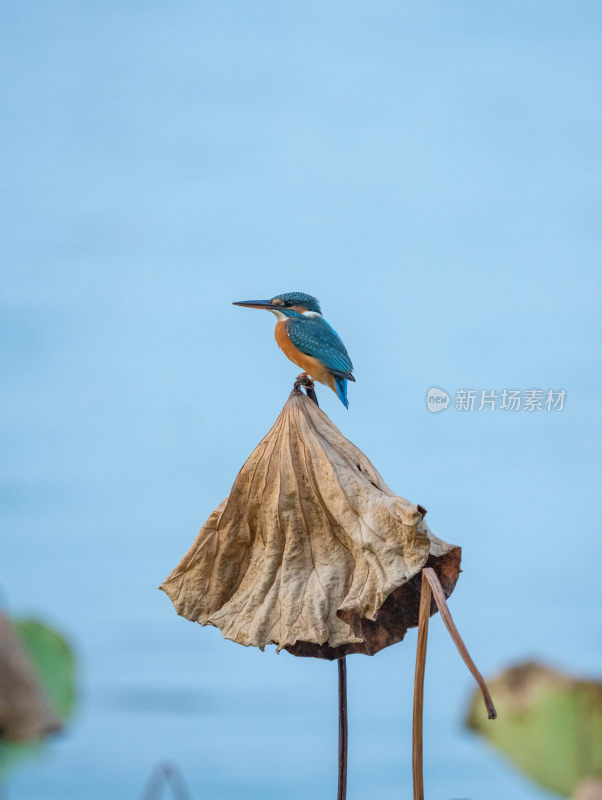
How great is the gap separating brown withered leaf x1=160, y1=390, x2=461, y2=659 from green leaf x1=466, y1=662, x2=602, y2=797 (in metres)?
0.62

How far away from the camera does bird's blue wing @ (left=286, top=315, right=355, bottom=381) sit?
1.80 m

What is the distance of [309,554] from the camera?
4.93 feet

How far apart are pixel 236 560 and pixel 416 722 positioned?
45 centimetres

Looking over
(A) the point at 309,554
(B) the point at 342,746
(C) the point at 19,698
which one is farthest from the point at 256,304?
(C) the point at 19,698

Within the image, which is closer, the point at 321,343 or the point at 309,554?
the point at 309,554

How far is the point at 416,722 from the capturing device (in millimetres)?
1237

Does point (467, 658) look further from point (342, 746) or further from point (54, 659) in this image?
point (54, 659)

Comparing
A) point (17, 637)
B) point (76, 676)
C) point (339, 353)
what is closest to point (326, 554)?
point (339, 353)

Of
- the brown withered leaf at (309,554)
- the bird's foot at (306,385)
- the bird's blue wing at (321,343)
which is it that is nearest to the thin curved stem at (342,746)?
the brown withered leaf at (309,554)

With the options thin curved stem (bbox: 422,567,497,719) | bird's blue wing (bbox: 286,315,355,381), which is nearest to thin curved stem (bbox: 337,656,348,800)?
thin curved stem (bbox: 422,567,497,719)

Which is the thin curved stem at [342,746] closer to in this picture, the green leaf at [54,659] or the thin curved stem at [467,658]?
the thin curved stem at [467,658]

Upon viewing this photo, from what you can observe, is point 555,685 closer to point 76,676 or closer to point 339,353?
point 339,353

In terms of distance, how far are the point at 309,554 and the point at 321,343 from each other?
18.3 inches

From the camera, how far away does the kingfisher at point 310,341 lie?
1.80 metres
